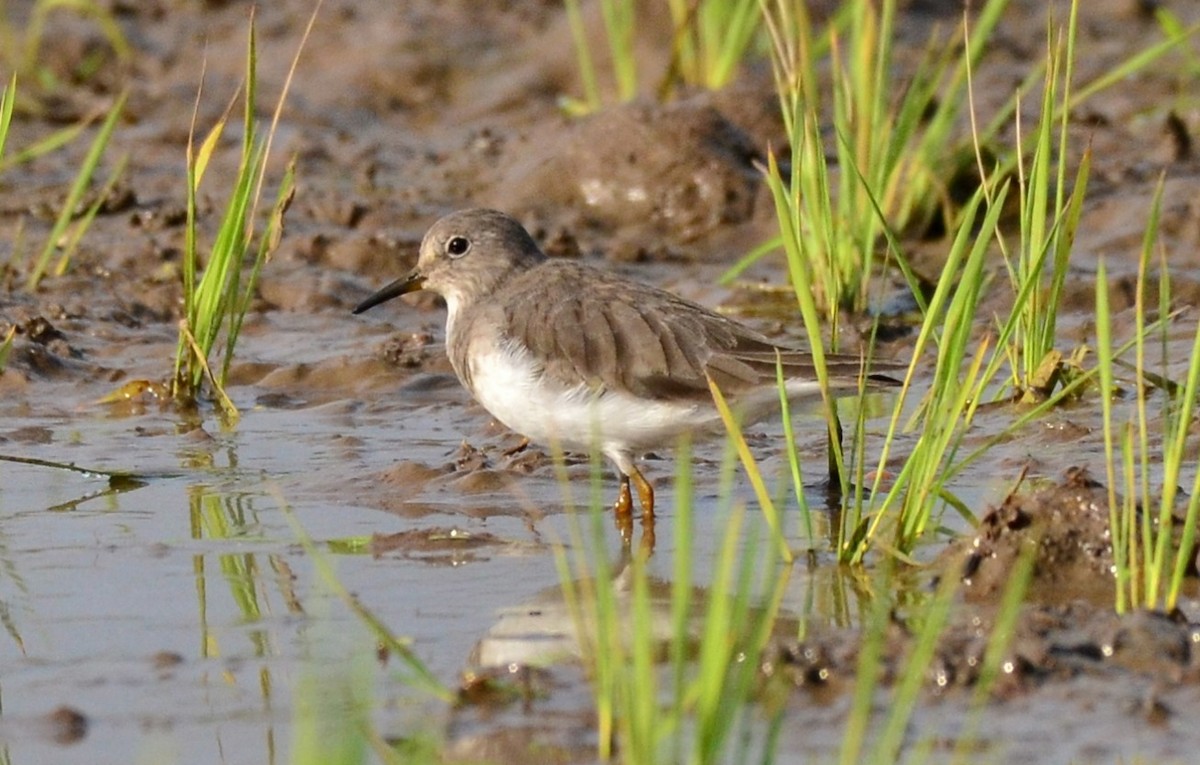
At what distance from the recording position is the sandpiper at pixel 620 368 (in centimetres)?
594

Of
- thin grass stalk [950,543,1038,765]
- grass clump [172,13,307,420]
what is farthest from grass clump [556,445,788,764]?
grass clump [172,13,307,420]

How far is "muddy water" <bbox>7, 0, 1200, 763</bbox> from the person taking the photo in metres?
4.21

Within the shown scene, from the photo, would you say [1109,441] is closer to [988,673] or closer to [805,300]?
[988,673]

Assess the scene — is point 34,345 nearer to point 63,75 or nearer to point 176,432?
point 176,432

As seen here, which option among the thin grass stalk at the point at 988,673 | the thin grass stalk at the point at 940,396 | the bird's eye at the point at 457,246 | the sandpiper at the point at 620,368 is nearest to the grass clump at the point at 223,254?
the bird's eye at the point at 457,246

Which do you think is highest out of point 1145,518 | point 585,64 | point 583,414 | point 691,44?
point 691,44

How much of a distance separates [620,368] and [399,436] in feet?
4.16

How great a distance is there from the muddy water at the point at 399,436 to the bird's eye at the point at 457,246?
2.06ft

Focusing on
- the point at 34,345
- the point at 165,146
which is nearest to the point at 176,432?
the point at 34,345

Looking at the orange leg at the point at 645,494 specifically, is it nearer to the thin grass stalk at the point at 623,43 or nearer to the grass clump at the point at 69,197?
the grass clump at the point at 69,197

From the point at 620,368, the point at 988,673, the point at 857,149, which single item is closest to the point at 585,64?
the point at 857,149

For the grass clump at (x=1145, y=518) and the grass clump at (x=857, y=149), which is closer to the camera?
the grass clump at (x=1145, y=518)

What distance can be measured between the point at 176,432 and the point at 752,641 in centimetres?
385

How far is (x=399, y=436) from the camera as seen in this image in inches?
277
